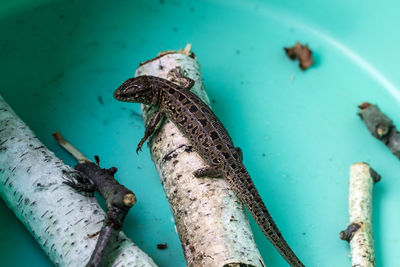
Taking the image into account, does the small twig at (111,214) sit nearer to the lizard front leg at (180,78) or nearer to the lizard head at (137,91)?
the lizard head at (137,91)

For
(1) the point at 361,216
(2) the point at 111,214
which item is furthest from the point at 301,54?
(2) the point at 111,214

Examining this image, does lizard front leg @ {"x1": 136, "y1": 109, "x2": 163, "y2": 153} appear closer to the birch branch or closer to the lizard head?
the lizard head

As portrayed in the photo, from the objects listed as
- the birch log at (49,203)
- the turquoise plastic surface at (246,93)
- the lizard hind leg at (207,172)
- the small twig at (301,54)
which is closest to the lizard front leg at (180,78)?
the turquoise plastic surface at (246,93)

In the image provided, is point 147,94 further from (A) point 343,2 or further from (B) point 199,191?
(A) point 343,2

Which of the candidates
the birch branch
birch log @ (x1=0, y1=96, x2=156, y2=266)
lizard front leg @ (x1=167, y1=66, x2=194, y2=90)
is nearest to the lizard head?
lizard front leg @ (x1=167, y1=66, x2=194, y2=90)

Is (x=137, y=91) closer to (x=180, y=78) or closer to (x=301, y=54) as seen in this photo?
(x=180, y=78)

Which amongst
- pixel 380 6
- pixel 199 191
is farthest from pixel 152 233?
pixel 380 6
